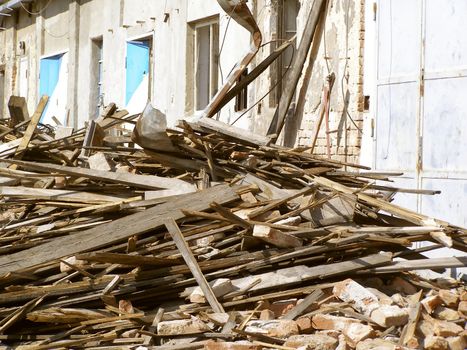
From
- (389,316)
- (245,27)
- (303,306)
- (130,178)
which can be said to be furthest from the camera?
(245,27)

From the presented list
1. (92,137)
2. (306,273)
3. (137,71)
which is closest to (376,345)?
(306,273)

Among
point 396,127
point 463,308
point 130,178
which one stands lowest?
point 463,308

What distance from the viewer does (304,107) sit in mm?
11031

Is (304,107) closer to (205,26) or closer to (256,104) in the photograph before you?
(256,104)

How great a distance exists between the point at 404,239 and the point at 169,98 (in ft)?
29.6

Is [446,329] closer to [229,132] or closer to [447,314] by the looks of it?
[447,314]

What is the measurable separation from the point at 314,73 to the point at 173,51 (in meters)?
4.29

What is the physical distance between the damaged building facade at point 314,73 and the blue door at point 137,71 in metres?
0.02

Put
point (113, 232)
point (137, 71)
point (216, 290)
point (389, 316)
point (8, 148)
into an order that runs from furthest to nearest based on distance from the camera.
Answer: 1. point (137, 71)
2. point (8, 148)
3. point (113, 232)
4. point (216, 290)
5. point (389, 316)

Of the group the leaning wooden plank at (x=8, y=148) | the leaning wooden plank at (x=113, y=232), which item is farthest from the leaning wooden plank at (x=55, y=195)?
the leaning wooden plank at (x=8, y=148)

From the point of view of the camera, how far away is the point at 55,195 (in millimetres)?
7016

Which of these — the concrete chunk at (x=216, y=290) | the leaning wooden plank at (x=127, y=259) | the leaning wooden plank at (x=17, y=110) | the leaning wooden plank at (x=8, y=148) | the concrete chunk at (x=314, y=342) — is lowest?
the concrete chunk at (x=314, y=342)

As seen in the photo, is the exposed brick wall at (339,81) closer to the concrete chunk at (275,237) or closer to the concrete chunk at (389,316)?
the concrete chunk at (275,237)

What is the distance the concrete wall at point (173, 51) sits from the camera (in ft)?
33.2
